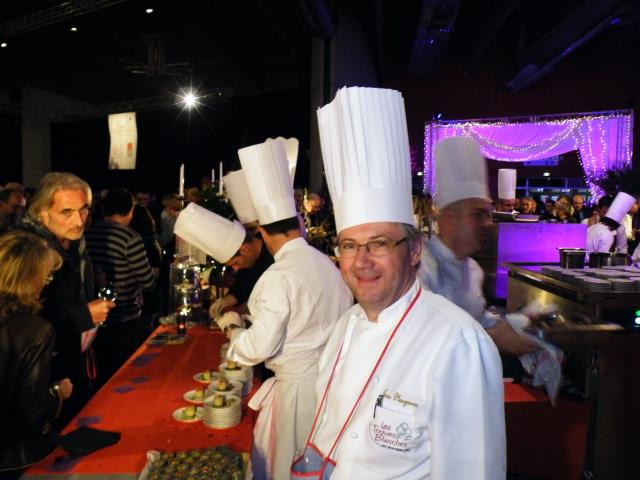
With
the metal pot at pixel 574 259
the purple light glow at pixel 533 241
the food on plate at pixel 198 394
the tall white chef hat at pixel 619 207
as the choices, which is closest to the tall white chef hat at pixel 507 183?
the tall white chef hat at pixel 619 207

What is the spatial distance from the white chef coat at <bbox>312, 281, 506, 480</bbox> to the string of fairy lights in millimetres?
10427

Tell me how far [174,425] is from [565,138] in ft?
36.8

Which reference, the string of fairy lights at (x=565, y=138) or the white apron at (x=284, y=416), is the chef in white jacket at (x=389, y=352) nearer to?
the white apron at (x=284, y=416)

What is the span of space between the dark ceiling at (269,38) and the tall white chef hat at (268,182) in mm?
4200

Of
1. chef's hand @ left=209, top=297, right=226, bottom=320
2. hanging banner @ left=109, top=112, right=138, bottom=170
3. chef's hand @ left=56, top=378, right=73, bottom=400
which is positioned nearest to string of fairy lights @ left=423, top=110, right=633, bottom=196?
hanging banner @ left=109, top=112, right=138, bottom=170

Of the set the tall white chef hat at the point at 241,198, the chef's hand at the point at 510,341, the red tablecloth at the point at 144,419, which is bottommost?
the red tablecloth at the point at 144,419

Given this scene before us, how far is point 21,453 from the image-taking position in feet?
6.19

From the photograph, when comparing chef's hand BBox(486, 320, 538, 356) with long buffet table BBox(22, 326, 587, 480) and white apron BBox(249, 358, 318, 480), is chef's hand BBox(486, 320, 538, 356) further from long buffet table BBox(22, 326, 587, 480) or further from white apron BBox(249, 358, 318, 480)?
white apron BBox(249, 358, 318, 480)

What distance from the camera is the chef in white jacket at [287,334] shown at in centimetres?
236

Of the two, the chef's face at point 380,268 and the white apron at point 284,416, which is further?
the white apron at point 284,416

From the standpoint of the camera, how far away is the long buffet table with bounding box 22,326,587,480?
6.15 ft

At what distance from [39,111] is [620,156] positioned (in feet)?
47.9

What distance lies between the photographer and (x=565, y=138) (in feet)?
37.6

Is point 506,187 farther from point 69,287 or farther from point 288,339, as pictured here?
point 69,287
